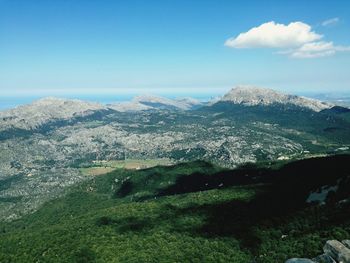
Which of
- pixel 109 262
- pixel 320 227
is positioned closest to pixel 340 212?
pixel 320 227

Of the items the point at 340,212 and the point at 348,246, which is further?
the point at 340,212

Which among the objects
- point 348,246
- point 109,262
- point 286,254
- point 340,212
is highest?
point 348,246

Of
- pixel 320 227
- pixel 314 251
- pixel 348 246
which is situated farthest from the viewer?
pixel 320 227

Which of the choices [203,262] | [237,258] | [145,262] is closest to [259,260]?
[237,258]

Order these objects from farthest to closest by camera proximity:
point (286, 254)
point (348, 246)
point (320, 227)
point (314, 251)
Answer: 1. point (320, 227)
2. point (286, 254)
3. point (314, 251)
4. point (348, 246)

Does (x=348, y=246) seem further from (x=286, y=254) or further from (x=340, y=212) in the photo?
(x=340, y=212)

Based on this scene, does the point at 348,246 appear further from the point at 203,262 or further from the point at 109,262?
the point at 109,262

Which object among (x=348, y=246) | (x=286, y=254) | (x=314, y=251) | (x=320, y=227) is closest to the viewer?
(x=348, y=246)

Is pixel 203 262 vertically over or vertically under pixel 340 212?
under

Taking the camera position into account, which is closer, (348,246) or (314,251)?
(348,246)
